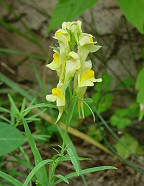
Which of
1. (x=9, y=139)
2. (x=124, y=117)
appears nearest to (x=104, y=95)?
(x=124, y=117)

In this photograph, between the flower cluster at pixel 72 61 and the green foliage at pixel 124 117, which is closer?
the flower cluster at pixel 72 61

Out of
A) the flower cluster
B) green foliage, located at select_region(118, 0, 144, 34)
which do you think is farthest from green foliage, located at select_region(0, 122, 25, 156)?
green foliage, located at select_region(118, 0, 144, 34)

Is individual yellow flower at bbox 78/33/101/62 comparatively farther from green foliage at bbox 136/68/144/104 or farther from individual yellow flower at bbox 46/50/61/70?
green foliage at bbox 136/68/144/104

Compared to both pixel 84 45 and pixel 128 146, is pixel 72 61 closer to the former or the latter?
pixel 84 45

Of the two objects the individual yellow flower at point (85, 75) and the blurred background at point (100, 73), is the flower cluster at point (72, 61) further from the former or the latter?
the blurred background at point (100, 73)

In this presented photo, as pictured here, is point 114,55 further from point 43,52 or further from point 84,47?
point 84,47

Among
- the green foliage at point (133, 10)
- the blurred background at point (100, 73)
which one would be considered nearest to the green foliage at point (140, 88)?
the blurred background at point (100, 73)

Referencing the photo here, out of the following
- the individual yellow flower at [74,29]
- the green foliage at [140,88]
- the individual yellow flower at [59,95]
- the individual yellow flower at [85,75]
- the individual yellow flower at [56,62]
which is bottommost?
the green foliage at [140,88]
